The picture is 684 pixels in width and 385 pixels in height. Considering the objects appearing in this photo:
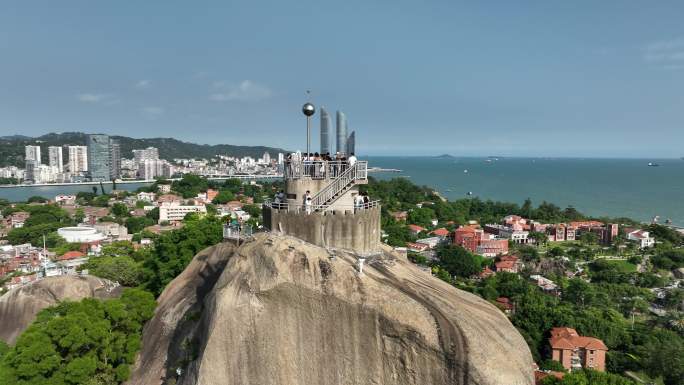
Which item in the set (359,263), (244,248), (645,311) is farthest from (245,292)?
(645,311)

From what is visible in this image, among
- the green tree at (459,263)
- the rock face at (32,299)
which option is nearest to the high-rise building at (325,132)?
the rock face at (32,299)

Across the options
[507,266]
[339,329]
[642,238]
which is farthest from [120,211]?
[642,238]

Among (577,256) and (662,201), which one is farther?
(662,201)

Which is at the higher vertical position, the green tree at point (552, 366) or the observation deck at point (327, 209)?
the observation deck at point (327, 209)

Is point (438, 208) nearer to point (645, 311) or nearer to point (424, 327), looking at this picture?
point (645, 311)

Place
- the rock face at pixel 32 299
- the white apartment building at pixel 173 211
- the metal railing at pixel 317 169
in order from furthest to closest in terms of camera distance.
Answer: the white apartment building at pixel 173 211, the rock face at pixel 32 299, the metal railing at pixel 317 169

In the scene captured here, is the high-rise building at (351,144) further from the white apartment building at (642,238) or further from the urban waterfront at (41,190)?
the urban waterfront at (41,190)
